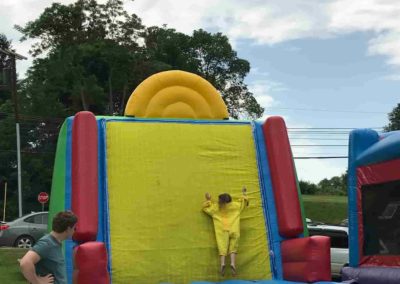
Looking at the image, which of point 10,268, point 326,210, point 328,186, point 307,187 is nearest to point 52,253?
point 10,268

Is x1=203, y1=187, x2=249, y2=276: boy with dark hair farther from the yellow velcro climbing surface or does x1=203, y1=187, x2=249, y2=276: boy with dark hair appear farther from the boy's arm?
the boy's arm

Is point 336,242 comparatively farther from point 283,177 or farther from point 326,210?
point 326,210

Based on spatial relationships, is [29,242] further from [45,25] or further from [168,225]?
[45,25]

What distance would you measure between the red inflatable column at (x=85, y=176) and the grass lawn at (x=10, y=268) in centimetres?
368

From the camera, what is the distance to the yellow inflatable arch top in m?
9.68

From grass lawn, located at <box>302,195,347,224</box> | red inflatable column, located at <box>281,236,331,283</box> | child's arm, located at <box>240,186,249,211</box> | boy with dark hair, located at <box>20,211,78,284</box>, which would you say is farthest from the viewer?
grass lawn, located at <box>302,195,347,224</box>

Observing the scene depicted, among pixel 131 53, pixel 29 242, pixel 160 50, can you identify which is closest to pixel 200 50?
pixel 160 50

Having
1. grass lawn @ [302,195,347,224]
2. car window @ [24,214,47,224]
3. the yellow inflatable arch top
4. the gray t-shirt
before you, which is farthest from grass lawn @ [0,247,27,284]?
grass lawn @ [302,195,347,224]

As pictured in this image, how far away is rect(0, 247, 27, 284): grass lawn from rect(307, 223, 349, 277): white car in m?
5.64

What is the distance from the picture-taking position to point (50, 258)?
15.6 feet

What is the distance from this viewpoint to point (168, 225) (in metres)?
8.61

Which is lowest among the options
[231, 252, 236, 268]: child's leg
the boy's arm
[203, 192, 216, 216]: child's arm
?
[231, 252, 236, 268]: child's leg

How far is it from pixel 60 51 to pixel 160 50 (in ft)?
20.6

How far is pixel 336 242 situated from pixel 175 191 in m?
5.34
